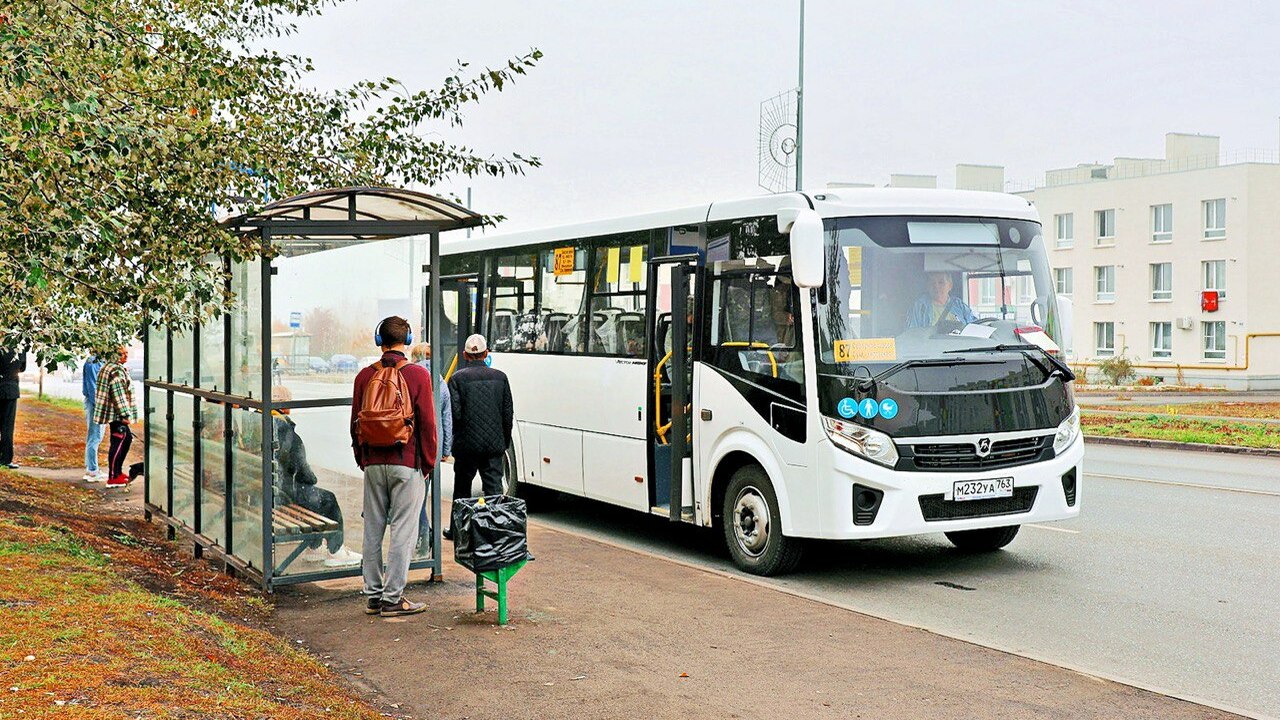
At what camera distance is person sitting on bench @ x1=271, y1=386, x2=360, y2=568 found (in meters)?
8.97

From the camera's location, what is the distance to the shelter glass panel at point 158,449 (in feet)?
38.5

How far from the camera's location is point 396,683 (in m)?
6.71

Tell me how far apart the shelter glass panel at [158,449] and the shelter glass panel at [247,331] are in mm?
2344

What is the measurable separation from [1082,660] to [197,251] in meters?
5.65

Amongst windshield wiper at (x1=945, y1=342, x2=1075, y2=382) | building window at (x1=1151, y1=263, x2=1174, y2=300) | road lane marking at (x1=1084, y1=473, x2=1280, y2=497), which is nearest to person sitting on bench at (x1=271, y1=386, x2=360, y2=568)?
windshield wiper at (x1=945, y1=342, x2=1075, y2=382)

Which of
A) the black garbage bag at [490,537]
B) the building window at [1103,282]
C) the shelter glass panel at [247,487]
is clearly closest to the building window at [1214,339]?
the building window at [1103,282]

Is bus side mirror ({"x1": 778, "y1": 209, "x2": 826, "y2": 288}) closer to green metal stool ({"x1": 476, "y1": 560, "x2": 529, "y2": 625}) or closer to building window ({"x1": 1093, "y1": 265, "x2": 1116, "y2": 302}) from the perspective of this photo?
green metal stool ({"x1": 476, "y1": 560, "x2": 529, "y2": 625})

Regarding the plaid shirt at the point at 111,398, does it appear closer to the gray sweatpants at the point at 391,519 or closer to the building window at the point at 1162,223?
the gray sweatpants at the point at 391,519

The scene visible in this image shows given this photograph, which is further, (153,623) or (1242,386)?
(1242,386)

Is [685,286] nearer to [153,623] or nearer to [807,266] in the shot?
[807,266]

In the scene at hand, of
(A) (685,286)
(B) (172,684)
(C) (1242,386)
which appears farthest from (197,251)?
(C) (1242,386)

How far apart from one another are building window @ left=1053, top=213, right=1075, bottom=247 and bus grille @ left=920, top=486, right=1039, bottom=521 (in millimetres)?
56098

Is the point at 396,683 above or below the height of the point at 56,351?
below

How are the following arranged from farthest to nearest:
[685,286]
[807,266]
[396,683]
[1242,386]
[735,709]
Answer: [1242,386] < [685,286] < [807,266] < [396,683] < [735,709]
